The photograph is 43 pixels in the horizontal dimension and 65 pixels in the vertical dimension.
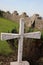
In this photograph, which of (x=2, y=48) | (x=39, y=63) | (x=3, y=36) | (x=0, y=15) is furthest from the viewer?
(x=0, y=15)

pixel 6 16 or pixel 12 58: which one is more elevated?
pixel 6 16

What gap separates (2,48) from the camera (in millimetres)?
12789

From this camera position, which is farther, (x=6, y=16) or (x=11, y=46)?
(x=6, y=16)

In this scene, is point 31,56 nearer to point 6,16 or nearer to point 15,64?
point 15,64

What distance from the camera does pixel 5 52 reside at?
12.4 m

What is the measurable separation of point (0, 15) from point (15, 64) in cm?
1308

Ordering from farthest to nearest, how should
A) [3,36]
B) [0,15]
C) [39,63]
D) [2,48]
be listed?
[0,15] < [2,48] < [39,63] < [3,36]

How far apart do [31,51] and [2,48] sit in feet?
4.64

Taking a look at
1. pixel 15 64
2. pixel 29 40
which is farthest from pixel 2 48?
pixel 15 64

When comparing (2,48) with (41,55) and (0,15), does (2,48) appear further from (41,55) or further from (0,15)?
(0,15)

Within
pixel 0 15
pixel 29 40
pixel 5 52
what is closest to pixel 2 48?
pixel 5 52

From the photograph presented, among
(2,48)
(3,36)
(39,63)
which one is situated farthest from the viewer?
(2,48)

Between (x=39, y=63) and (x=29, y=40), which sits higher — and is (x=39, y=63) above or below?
below

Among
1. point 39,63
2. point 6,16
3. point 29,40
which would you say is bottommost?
point 39,63
